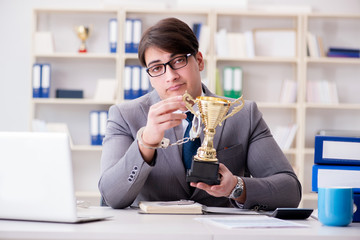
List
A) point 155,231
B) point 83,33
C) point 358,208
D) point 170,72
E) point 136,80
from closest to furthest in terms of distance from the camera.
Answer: point 155,231
point 358,208
point 170,72
point 136,80
point 83,33

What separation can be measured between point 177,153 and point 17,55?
128 inches

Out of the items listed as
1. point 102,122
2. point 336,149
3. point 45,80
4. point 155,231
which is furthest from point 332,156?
point 45,80

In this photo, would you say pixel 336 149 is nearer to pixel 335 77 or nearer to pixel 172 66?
pixel 172 66

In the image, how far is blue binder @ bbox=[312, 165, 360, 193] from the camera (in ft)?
4.88

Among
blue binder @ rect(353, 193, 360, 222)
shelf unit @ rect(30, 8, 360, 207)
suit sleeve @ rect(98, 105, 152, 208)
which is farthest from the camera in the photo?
shelf unit @ rect(30, 8, 360, 207)

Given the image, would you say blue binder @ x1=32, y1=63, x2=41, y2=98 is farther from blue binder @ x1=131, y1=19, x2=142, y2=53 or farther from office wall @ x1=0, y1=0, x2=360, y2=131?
blue binder @ x1=131, y1=19, x2=142, y2=53

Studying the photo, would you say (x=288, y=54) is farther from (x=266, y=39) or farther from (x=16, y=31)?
(x=16, y=31)

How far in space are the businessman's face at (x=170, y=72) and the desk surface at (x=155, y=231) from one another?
0.64m

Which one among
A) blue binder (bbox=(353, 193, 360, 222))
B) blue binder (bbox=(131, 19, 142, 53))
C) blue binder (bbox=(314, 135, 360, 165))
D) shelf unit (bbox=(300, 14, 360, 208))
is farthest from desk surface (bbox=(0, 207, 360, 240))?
shelf unit (bbox=(300, 14, 360, 208))

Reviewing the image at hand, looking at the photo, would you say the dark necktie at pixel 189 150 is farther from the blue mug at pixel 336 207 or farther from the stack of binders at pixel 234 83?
the stack of binders at pixel 234 83

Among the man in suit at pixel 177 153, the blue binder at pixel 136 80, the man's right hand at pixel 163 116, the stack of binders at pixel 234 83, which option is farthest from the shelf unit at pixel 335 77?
the man's right hand at pixel 163 116

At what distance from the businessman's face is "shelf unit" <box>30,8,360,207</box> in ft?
8.63

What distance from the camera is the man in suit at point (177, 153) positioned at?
1660mm

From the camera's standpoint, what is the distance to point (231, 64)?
4.68 metres
